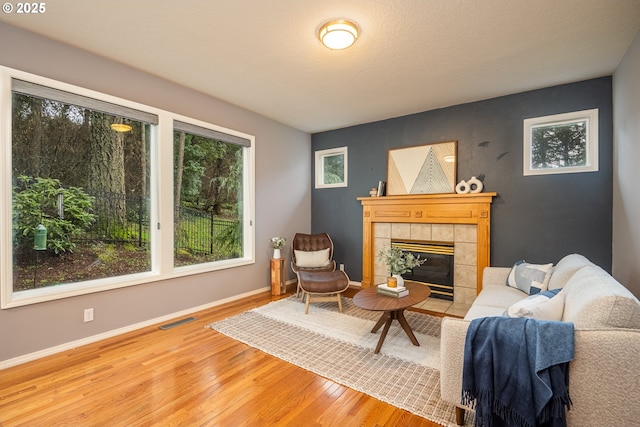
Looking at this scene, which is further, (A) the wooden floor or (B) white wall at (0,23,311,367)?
(B) white wall at (0,23,311,367)

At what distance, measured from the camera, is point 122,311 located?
10.1ft

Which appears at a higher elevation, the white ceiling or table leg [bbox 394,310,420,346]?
the white ceiling

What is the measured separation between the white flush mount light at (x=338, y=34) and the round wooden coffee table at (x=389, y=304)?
2.33 m

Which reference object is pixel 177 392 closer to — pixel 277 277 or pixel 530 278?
pixel 277 277

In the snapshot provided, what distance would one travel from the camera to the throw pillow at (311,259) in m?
4.55

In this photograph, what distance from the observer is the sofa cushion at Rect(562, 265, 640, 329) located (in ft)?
4.64

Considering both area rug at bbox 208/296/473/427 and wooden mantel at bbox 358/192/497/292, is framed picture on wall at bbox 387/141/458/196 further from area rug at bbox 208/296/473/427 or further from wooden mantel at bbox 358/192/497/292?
area rug at bbox 208/296/473/427

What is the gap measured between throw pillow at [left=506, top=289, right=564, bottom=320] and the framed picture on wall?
252cm

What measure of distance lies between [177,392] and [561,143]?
473 centimetres

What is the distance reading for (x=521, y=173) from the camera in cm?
372

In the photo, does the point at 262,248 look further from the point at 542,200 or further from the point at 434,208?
the point at 542,200

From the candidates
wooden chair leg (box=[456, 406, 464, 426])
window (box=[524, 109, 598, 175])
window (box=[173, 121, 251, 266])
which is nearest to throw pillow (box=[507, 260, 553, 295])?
window (box=[524, 109, 598, 175])

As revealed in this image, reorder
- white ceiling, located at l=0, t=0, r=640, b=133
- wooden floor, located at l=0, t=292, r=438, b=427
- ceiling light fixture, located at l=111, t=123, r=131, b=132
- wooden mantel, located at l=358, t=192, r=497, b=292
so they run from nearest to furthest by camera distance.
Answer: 1. wooden floor, located at l=0, t=292, r=438, b=427
2. white ceiling, located at l=0, t=0, r=640, b=133
3. ceiling light fixture, located at l=111, t=123, r=131, b=132
4. wooden mantel, located at l=358, t=192, r=497, b=292

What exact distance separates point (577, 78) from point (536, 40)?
1249 mm
